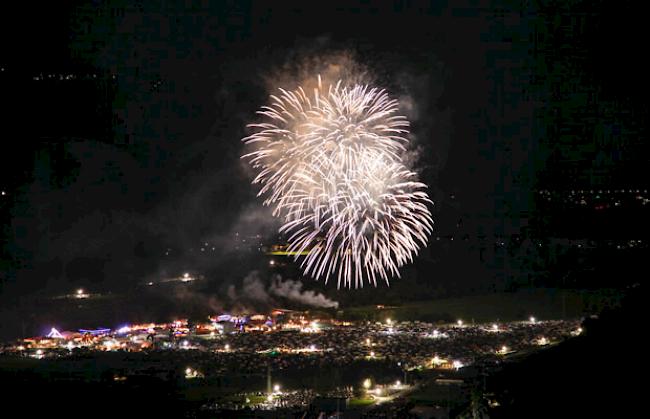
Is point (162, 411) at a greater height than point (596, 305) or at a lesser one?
lesser

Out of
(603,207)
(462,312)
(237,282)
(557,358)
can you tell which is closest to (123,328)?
(237,282)

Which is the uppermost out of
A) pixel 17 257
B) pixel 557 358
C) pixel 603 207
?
pixel 603 207

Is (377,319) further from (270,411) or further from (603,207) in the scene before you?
(603,207)

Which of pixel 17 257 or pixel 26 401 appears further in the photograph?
pixel 17 257

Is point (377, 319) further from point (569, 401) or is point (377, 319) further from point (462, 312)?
point (569, 401)

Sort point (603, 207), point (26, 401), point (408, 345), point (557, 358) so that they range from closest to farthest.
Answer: point (557, 358), point (26, 401), point (408, 345), point (603, 207)

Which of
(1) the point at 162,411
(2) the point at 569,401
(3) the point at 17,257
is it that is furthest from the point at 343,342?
(3) the point at 17,257

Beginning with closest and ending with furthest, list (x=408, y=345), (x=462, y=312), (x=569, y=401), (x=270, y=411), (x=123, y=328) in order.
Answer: (x=569, y=401) < (x=270, y=411) < (x=408, y=345) < (x=123, y=328) < (x=462, y=312)

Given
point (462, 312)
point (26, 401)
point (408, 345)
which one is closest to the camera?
point (26, 401)

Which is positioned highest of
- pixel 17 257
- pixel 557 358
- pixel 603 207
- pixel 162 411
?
pixel 603 207
